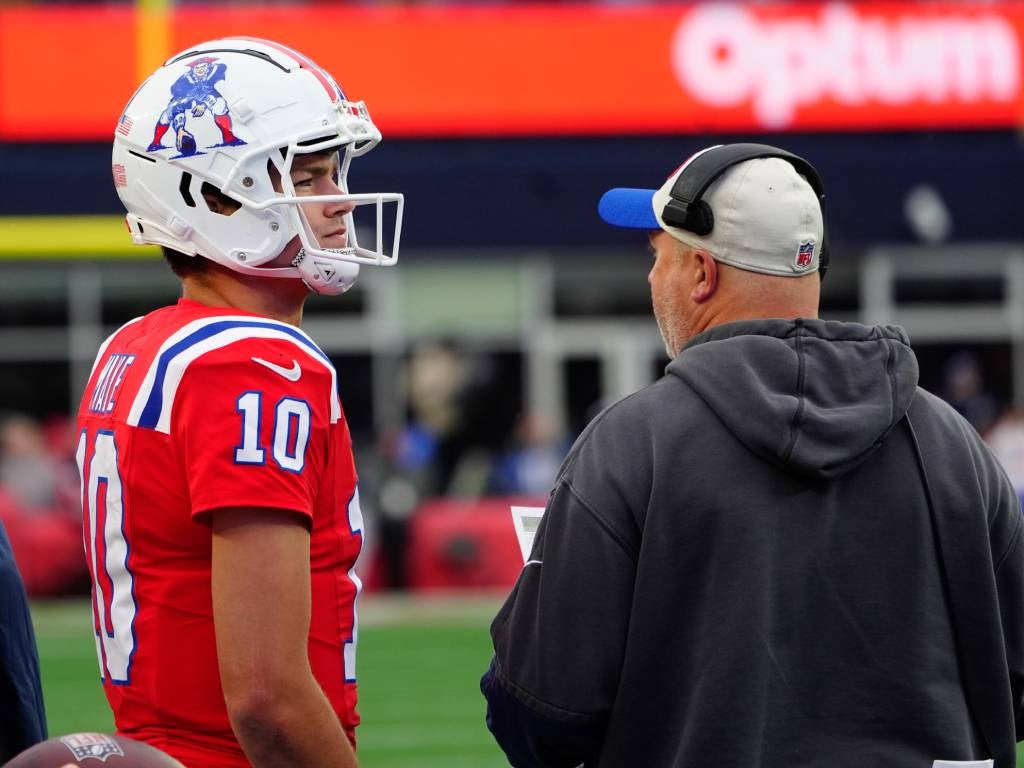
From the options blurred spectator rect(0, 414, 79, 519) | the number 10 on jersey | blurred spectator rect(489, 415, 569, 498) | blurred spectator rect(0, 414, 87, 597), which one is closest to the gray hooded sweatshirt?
the number 10 on jersey

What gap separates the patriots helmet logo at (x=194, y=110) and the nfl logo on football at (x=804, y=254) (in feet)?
2.95

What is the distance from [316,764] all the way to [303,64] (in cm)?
113

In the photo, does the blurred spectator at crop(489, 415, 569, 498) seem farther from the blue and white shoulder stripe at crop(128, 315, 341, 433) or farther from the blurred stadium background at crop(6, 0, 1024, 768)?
the blue and white shoulder stripe at crop(128, 315, 341, 433)

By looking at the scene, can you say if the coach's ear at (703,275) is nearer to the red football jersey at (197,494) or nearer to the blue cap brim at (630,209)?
the blue cap brim at (630,209)

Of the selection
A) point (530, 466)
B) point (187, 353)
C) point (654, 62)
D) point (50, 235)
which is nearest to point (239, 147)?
point (187, 353)

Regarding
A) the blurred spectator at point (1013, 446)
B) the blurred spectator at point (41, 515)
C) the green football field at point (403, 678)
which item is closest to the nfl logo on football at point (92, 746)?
A: the green football field at point (403, 678)

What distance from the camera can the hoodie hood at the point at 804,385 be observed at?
2.50 m

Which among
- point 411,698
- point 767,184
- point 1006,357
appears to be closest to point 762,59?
point 1006,357

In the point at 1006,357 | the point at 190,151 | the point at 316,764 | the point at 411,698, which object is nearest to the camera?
the point at 316,764

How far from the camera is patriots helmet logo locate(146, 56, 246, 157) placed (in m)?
2.67

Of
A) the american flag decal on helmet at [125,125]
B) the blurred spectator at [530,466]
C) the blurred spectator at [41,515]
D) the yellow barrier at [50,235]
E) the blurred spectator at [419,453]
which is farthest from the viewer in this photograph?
the yellow barrier at [50,235]

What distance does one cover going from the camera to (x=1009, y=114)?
19.2 m

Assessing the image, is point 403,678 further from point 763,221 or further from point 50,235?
point 50,235

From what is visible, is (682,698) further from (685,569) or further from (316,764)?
(316,764)
